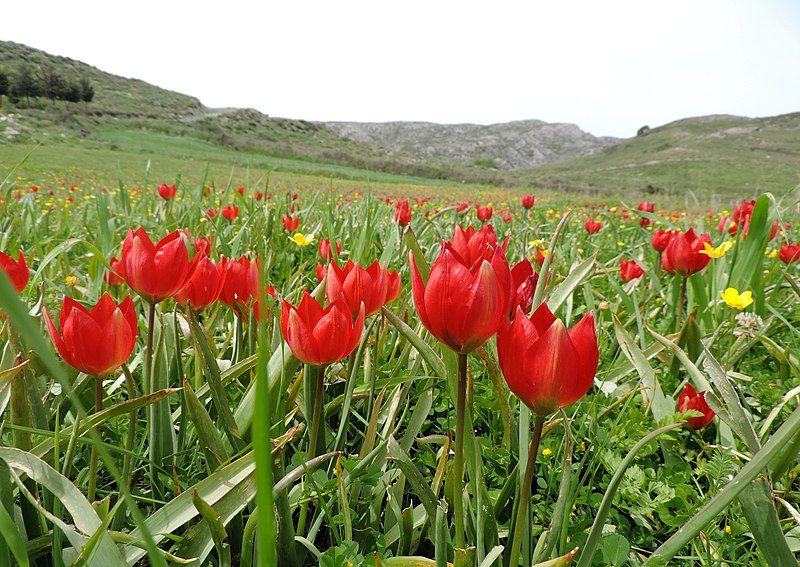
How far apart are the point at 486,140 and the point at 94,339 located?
122871mm

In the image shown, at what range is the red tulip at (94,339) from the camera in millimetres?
784

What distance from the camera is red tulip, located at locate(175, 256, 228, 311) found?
3.67 ft

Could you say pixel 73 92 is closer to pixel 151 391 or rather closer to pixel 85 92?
pixel 85 92

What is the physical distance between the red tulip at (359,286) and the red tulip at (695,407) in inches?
29.6

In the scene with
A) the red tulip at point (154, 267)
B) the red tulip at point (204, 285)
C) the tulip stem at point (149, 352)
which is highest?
the red tulip at point (154, 267)

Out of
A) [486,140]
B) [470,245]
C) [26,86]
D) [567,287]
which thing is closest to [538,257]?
[567,287]

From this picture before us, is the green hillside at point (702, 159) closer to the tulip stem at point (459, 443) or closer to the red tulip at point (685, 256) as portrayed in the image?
the red tulip at point (685, 256)

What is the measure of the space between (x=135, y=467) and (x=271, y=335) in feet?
1.29

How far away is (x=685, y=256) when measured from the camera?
1676 mm

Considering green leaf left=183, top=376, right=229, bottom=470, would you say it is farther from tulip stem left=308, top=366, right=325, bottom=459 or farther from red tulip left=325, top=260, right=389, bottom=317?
red tulip left=325, top=260, right=389, bottom=317

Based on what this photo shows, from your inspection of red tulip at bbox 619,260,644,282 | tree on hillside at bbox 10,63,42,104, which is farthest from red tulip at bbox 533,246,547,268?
tree on hillside at bbox 10,63,42,104

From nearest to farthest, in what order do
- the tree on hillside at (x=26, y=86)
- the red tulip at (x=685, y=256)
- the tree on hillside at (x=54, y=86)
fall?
the red tulip at (x=685, y=256) < the tree on hillside at (x=26, y=86) < the tree on hillside at (x=54, y=86)

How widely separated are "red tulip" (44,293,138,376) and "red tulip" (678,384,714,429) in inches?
46.1

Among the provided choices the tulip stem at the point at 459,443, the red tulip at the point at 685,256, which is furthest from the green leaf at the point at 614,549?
the red tulip at the point at 685,256
